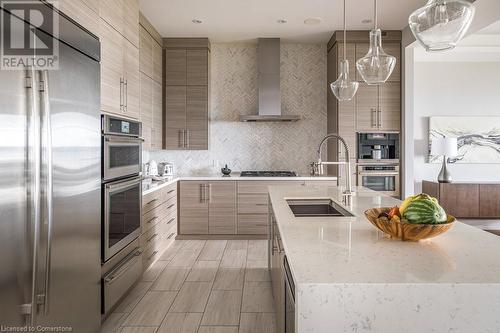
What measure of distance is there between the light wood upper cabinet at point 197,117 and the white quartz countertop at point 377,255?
3312 mm

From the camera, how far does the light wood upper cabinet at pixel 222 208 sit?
468 cm

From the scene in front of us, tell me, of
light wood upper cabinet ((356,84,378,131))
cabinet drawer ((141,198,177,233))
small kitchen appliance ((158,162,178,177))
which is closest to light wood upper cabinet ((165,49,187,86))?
small kitchen appliance ((158,162,178,177))

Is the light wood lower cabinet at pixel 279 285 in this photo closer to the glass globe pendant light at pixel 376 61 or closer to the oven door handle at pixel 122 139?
the glass globe pendant light at pixel 376 61

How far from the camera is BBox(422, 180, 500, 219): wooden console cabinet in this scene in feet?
17.4

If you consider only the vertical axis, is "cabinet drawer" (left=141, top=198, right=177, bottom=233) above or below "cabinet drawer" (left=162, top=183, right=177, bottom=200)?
below

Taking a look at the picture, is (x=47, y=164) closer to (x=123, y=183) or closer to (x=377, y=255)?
(x=123, y=183)

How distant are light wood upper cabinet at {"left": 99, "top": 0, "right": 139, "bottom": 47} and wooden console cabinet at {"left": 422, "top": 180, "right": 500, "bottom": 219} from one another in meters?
4.80

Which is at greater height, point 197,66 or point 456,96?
point 197,66

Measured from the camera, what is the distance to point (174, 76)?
488 centimetres

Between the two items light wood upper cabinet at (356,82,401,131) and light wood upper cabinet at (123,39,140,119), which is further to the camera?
light wood upper cabinet at (356,82,401,131)

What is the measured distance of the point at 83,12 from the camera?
82.6 inches

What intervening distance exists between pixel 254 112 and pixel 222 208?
1.56 metres

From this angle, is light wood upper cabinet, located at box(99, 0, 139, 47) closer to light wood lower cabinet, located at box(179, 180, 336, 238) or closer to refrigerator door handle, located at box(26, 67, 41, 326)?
refrigerator door handle, located at box(26, 67, 41, 326)

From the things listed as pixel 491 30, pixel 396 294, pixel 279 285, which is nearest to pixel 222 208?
pixel 279 285
